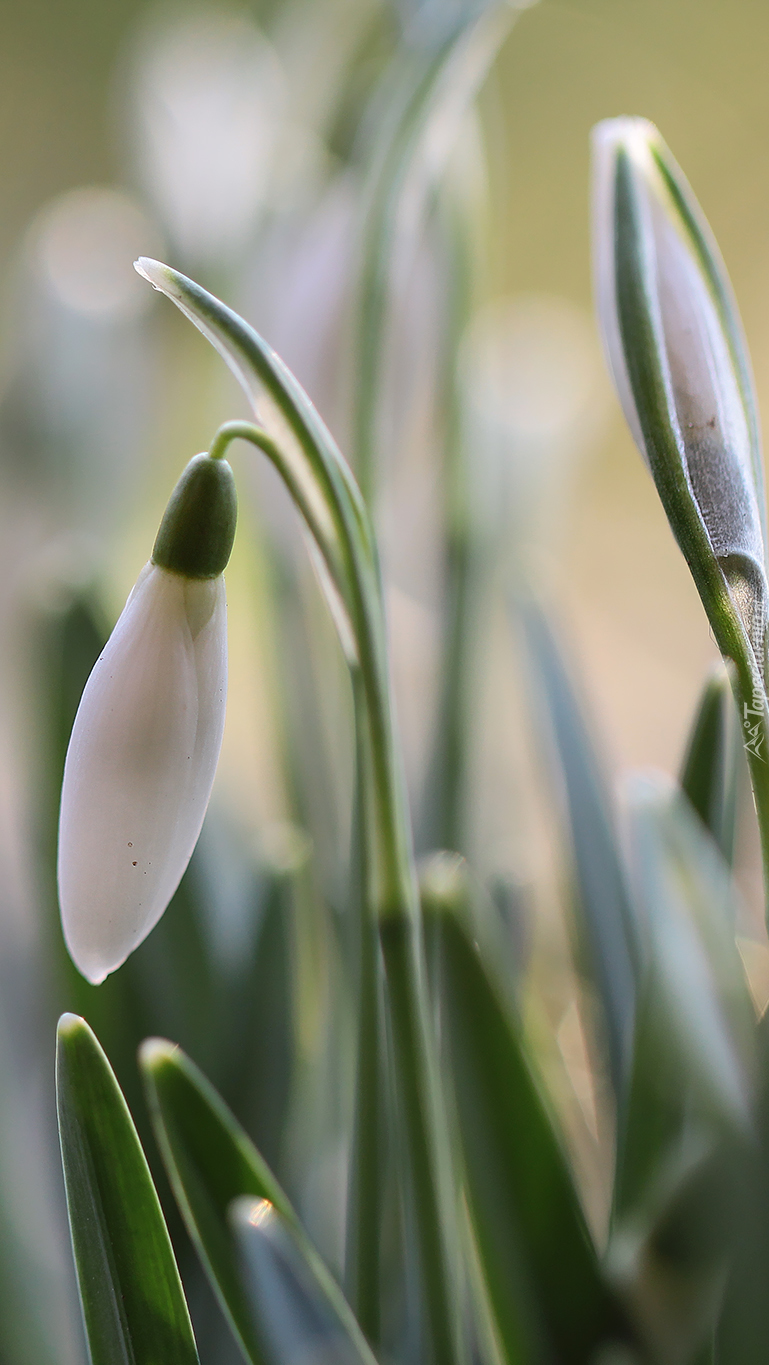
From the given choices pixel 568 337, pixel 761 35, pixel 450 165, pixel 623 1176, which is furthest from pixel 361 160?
pixel 761 35

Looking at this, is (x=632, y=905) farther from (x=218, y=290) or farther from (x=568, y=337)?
(x=568, y=337)

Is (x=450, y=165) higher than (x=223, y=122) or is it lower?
lower

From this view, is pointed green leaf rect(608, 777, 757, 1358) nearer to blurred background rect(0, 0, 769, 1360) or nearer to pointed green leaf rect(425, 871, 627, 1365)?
pointed green leaf rect(425, 871, 627, 1365)

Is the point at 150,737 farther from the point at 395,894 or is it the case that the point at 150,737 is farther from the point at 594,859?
the point at 594,859

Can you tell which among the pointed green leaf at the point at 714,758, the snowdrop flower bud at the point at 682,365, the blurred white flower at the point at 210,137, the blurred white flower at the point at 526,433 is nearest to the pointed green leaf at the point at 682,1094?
the pointed green leaf at the point at 714,758

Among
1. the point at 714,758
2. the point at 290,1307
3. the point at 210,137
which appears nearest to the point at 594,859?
the point at 714,758

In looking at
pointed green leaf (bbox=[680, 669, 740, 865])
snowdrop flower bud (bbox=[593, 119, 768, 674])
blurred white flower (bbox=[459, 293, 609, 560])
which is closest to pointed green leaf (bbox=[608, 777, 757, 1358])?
pointed green leaf (bbox=[680, 669, 740, 865])
